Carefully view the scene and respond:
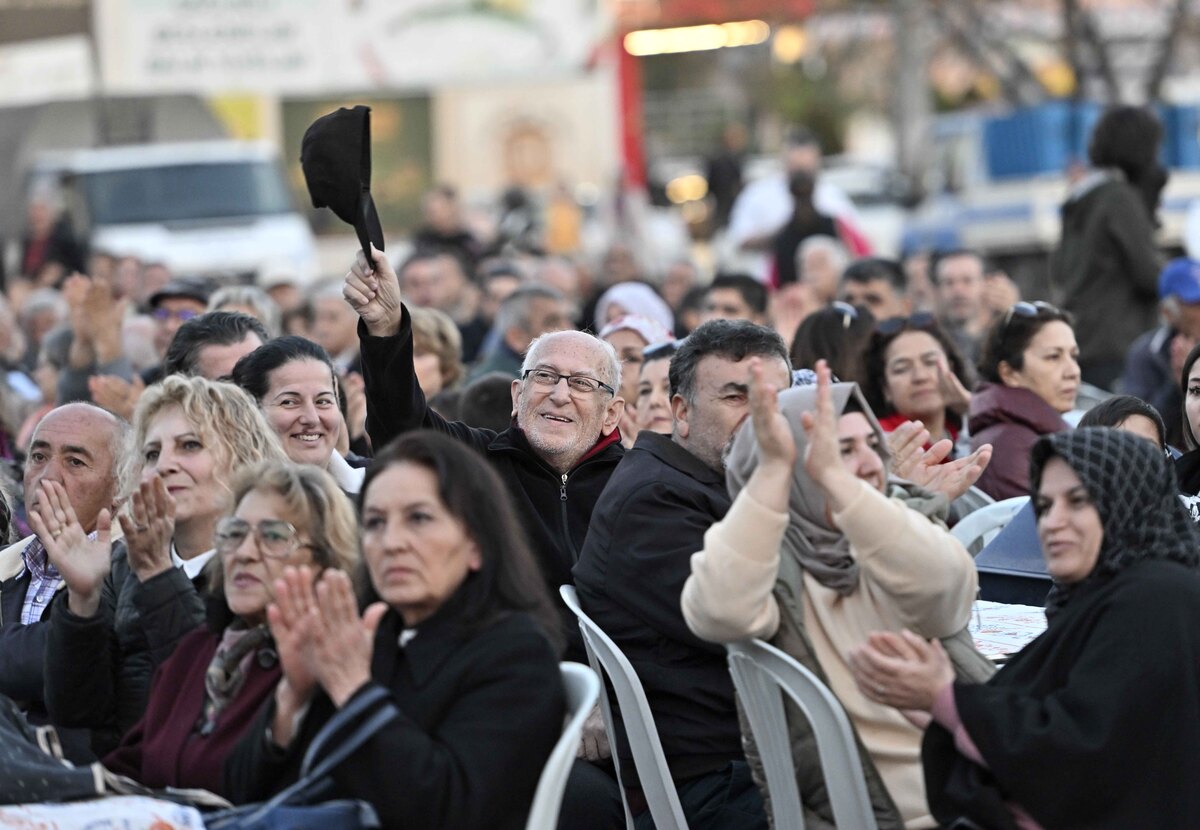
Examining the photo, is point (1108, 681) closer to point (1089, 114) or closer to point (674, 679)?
point (674, 679)

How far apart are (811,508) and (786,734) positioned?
0.49 meters

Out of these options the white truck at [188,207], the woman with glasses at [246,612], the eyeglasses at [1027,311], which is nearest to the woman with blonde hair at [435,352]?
the eyeglasses at [1027,311]

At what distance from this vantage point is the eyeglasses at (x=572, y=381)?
19.7ft

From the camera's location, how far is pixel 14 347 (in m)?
12.3

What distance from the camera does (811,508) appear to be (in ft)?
14.2

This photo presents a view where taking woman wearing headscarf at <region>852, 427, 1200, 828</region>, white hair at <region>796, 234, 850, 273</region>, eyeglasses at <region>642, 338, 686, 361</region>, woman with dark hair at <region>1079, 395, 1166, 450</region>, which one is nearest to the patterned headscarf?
woman wearing headscarf at <region>852, 427, 1200, 828</region>

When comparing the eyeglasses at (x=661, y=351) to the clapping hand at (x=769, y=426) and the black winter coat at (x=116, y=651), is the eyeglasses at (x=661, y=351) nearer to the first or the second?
the black winter coat at (x=116, y=651)

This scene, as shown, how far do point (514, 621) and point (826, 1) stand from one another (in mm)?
31832

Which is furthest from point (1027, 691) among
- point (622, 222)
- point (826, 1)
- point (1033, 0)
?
point (826, 1)

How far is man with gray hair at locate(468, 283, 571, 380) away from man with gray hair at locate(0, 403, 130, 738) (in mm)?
3805

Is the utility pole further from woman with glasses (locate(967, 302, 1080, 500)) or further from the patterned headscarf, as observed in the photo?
the patterned headscarf

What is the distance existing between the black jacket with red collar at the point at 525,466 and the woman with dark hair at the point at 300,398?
0.48 ft

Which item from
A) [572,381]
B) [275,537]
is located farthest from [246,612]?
[572,381]

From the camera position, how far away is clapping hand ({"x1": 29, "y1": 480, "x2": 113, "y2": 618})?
4672mm
